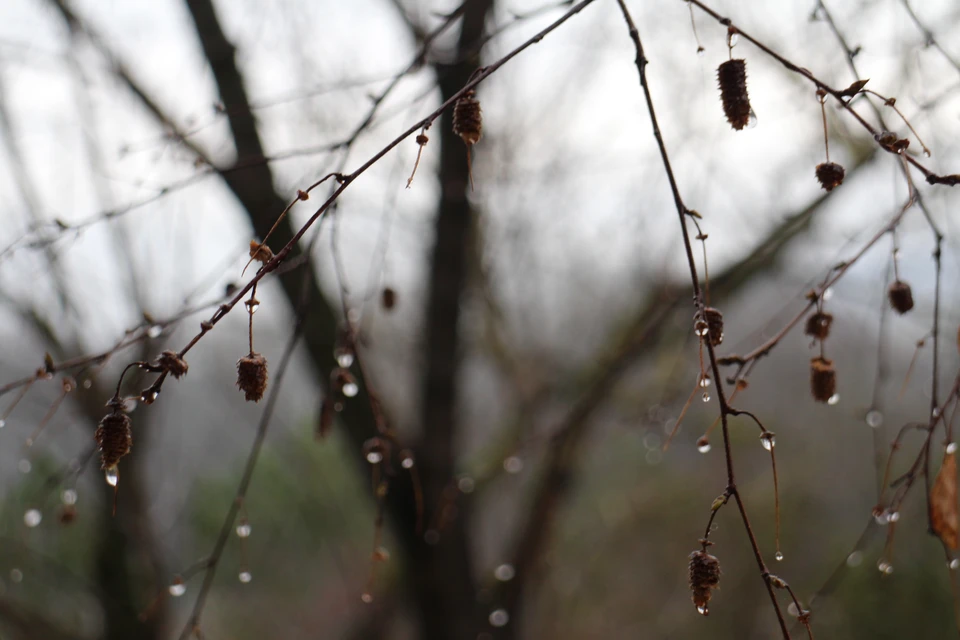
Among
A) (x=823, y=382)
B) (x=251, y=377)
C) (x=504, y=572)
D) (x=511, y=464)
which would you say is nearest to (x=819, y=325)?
(x=823, y=382)

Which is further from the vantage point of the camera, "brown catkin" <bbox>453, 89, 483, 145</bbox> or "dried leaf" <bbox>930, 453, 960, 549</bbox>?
"dried leaf" <bbox>930, 453, 960, 549</bbox>

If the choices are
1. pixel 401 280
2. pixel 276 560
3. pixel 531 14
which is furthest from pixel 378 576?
pixel 531 14

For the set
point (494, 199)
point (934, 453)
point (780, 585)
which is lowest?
point (780, 585)

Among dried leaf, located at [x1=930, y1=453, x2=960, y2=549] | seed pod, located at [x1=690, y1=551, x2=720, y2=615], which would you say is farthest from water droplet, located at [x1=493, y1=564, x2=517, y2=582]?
seed pod, located at [x1=690, y1=551, x2=720, y2=615]

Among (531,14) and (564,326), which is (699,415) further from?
(531,14)

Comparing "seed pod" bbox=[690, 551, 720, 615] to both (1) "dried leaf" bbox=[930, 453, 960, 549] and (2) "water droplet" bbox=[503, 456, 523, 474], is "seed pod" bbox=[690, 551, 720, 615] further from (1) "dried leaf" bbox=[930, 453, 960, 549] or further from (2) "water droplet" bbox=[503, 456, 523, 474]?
(2) "water droplet" bbox=[503, 456, 523, 474]

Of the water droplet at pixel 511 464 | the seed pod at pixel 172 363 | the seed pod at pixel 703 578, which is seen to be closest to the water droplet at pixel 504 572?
the water droplet at pixel 511 464

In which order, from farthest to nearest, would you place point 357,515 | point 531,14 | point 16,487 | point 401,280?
1. point 357,515
2. point 16,487
3. point 401,280
4. point 531,14
